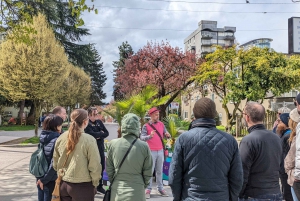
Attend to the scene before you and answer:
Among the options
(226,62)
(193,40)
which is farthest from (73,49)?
(193,40)

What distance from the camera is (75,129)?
353cm

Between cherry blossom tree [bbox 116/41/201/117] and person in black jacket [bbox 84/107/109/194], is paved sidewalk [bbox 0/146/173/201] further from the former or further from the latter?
cherry blossom tree [bbox 116/41/201/117]

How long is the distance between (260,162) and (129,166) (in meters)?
1.46

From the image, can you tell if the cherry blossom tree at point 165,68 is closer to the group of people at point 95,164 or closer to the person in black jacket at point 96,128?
the person in black jacket at point 96,128

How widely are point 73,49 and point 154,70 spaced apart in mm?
21110

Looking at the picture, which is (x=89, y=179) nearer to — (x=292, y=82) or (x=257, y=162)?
(x=257, y=162)

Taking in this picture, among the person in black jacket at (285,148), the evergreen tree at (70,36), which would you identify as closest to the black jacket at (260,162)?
the person in black jacket at (285,148)

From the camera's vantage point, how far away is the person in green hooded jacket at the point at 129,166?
337 centimetres

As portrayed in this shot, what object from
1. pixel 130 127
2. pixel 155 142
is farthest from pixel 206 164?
pixel 155 142

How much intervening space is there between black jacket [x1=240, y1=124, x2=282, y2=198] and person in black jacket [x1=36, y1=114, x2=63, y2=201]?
8.14 feet

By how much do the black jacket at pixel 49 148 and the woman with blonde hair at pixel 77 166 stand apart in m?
0.38

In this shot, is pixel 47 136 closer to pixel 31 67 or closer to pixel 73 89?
pixel 31 67

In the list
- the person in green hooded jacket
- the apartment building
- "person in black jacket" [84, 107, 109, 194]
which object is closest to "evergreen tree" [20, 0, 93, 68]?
"person in black jacket" [84, 107, 109, 194]

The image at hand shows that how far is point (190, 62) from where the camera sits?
21234 mm
